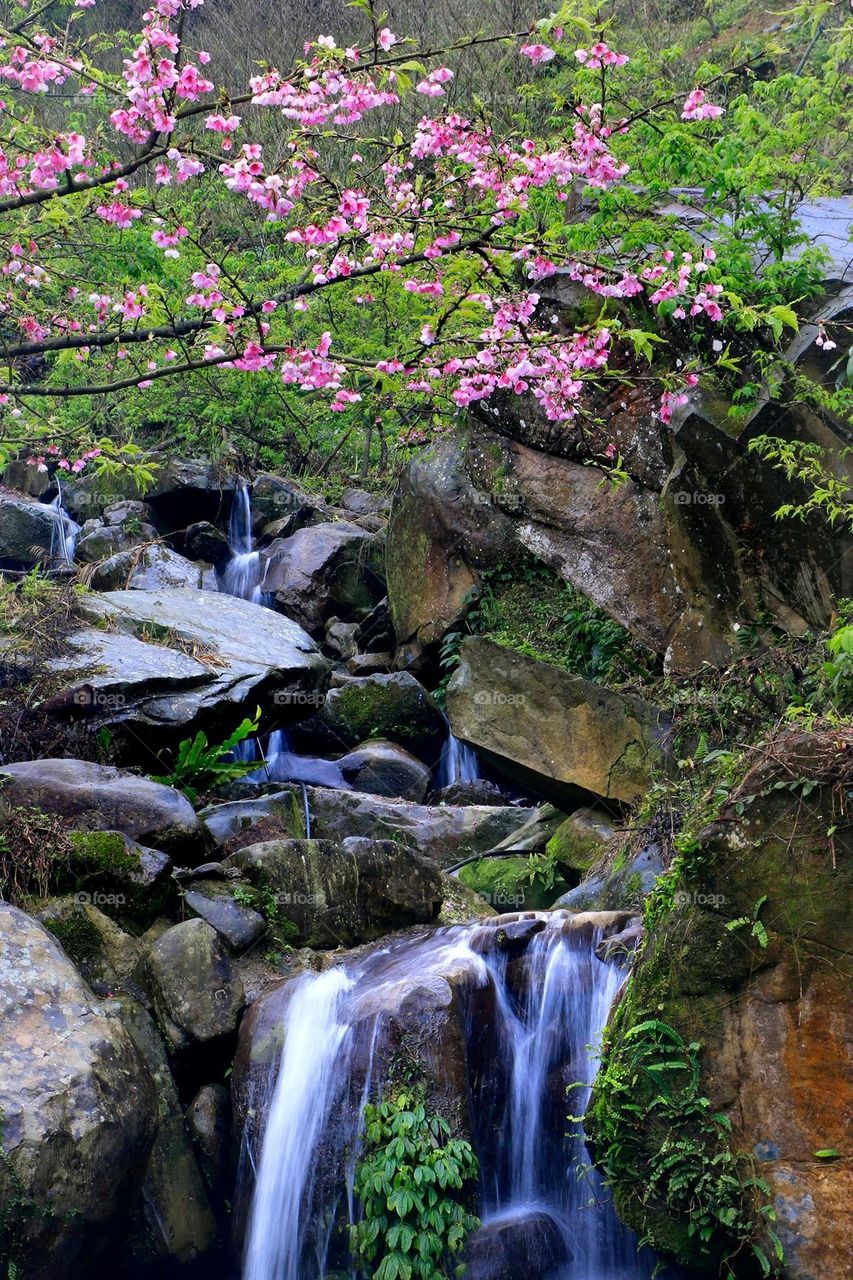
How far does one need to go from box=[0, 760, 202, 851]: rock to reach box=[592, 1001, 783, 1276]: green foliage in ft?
11.3

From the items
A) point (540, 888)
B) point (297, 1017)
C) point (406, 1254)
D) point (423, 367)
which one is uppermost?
point (423, 367)

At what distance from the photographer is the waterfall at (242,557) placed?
49.2 ft

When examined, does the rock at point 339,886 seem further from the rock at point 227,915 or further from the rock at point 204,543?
the rock at point 204,543

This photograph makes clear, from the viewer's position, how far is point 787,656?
725 cm

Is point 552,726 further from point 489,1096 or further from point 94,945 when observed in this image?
point 94,945

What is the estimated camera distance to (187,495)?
16219 millimetres

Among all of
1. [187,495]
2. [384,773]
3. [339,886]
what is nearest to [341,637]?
[384,773]

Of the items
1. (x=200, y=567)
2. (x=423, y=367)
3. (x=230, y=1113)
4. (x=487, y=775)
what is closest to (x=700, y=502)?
(x=423, y=367)

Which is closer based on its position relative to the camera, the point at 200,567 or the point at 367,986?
the point at 367,986

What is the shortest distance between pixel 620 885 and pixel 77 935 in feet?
11.8

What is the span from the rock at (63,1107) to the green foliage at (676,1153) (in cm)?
235

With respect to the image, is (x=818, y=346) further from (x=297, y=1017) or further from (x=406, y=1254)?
(x=406, y=1254)

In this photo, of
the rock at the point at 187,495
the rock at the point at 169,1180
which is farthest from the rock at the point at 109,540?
the rock at the point at 169,1180

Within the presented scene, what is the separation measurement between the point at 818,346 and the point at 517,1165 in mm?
6097
